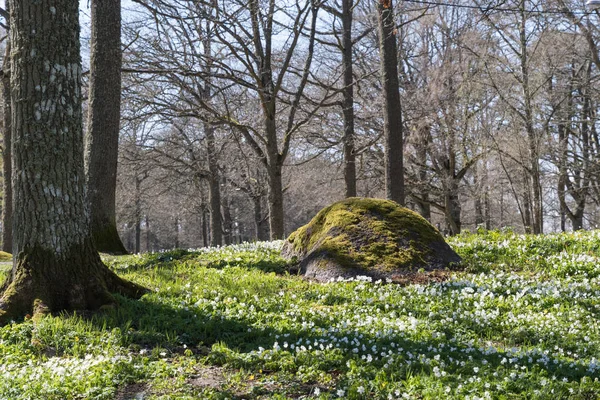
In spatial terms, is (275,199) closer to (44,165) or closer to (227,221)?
(44,165)

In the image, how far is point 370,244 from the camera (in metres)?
7.36

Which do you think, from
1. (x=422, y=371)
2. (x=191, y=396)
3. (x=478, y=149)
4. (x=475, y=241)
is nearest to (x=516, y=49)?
(x=478, y=149)

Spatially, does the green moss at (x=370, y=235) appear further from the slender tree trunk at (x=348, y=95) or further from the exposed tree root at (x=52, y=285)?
the slender tree trunk at (x=348, y=95)

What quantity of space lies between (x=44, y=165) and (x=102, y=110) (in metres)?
4.95

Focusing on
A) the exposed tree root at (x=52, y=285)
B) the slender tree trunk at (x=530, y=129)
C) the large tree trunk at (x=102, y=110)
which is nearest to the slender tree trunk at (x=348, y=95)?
the slender tree trunk at (x=530, y=129)

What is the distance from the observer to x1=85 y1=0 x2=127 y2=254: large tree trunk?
962 cm

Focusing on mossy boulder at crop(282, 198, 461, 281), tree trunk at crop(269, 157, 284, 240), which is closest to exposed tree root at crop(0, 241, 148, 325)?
mossy boulder at crop(282, 198, 461, 281)

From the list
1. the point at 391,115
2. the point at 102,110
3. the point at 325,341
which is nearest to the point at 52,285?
the point at 325,341

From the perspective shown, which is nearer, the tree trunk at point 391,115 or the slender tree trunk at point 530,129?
the tree trunk at point 391,115

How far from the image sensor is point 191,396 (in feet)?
10.9

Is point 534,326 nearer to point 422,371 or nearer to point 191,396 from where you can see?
point 422,371

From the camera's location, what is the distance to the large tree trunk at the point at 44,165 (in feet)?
16.6

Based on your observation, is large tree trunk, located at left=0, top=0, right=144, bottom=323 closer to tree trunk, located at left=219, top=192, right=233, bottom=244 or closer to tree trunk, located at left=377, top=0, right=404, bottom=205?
tree trunk, located at left=377, top=0, right=404, bottom=205

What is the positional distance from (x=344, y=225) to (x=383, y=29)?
17.6 feet
